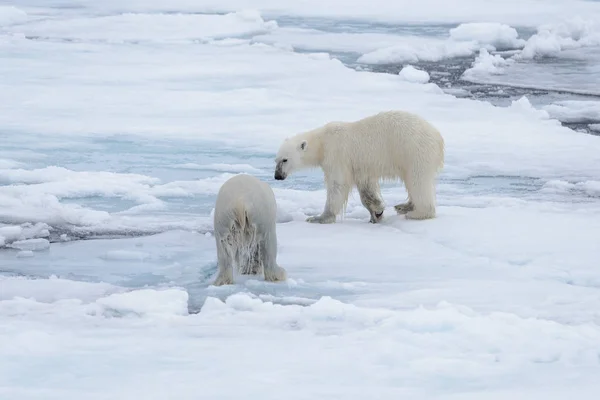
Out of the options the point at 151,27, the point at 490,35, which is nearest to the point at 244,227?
the point at 490,35

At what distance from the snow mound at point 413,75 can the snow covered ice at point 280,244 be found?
0.14 m

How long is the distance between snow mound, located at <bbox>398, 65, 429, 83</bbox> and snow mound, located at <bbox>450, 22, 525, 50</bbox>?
3.29 metres

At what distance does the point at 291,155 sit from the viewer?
18.5 ft

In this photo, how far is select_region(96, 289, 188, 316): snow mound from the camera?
365cm

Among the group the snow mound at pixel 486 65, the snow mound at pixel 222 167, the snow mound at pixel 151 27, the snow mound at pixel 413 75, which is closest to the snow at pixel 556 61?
the snow mound at pixel 486 65

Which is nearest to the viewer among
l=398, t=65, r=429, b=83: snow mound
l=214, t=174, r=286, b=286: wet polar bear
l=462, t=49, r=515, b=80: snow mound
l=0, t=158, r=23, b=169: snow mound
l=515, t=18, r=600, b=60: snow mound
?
l=214, t=174, r=286, b=286: wet polar bear

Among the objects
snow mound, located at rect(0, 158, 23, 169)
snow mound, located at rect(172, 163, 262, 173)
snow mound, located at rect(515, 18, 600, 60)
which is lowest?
snow mound, located at rect(172, 163, 262, 173)

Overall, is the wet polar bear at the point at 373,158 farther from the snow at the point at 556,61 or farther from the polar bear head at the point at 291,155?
the snow at the point at 556,61

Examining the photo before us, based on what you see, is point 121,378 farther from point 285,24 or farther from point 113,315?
point 285,24

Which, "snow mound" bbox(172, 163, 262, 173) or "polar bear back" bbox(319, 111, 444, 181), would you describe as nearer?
"polar bear back" bbox(319, 111, 444, 181)

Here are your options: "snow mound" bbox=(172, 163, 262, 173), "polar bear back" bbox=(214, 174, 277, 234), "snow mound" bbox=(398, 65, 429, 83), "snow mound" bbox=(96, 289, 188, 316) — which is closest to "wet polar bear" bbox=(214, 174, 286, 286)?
"polar bear back" bbox=(214, 174, 277, 234)

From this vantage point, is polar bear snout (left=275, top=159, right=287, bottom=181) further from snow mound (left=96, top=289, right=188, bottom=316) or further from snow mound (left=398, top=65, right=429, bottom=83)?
snow mound (left=398, top=65, right=429, bottom=83)

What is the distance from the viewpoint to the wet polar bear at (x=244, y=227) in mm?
4059

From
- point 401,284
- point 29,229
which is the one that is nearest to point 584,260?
point 401,284
